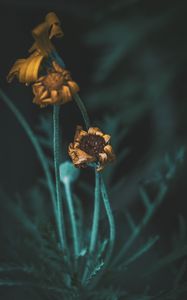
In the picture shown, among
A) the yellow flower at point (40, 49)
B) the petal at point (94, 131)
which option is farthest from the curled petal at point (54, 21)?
the petal at point (94, 131)

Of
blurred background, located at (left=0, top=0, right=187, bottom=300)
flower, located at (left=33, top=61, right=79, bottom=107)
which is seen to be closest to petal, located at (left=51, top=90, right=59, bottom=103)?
flower, located at (left=33, top=61, right=79, bottom=107)

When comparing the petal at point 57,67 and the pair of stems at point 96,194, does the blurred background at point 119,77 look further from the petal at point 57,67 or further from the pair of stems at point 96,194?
the petal at point 57,67

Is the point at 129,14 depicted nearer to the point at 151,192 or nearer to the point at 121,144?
the point at 121,144

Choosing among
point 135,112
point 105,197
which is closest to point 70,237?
point 105,197

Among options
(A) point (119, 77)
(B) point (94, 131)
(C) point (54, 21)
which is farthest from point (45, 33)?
(A) point (119, 77)

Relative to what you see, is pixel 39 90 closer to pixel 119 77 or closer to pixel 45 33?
pixel 45 33

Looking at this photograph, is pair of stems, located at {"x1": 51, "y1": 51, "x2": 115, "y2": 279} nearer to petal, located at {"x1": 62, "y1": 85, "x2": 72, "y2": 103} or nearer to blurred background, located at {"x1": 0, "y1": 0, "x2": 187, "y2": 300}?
petal, located at {"x1": 62, "y1": 85, "x2": 72, "y2": 103}
